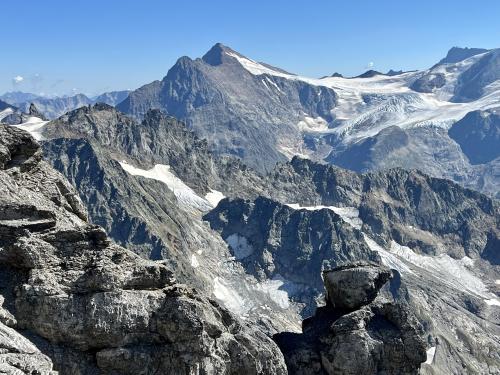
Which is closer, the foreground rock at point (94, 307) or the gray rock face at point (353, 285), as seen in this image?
the foreground rock at point (94, 307)

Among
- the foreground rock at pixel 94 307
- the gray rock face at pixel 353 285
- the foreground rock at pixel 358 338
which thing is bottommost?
the foreground rock at pixel 358 338

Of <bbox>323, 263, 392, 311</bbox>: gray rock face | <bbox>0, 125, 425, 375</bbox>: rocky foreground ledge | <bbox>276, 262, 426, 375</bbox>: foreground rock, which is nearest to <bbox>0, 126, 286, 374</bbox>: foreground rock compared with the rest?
<bbox>0, 125, 425, 375</bbox>: rocky foreground ledge

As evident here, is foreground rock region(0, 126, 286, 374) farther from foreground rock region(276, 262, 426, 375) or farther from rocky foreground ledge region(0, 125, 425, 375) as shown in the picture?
foreground rock region(276, 262, 426, 375)

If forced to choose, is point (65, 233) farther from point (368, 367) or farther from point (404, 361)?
point (404, 361)

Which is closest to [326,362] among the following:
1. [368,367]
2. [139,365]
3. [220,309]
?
[368,367]

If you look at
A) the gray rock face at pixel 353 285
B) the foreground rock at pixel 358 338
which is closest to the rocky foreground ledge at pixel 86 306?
the foreground rock at pixel 358 338

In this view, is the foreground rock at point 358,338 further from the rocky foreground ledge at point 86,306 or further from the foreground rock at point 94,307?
the foreground rock at point 94,307

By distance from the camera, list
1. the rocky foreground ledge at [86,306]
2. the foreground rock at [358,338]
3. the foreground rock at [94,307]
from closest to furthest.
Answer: the rocky foreground ledge at [86,306]
the foreground rock at [94,307]
the foreground rock at [358,338]
